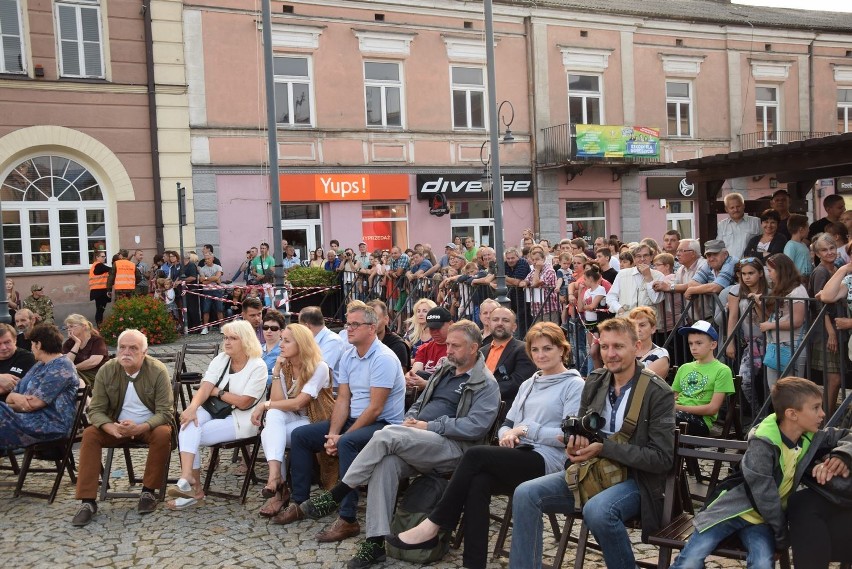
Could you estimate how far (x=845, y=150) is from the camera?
988 cm

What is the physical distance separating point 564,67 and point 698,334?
64.9ft

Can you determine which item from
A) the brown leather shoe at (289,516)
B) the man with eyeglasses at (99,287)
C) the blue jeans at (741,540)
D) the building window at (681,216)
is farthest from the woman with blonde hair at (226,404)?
the building window at (681,216)

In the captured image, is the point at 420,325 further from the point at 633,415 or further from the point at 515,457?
the point at 633,415

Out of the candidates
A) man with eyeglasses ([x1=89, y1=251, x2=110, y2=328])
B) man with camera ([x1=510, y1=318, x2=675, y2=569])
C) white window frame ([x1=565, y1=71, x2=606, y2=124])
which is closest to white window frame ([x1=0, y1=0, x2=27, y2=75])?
man with eyeglasses ([x1=89, y1=251, x2=110, y2=328])

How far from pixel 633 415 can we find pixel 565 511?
710 mm

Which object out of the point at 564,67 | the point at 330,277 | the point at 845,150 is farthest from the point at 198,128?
the point at 845,150

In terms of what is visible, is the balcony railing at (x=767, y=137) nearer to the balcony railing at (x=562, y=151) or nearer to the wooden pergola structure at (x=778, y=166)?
the balcony railing at (x=562, y=151)

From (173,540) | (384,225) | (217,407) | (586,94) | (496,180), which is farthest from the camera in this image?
(586,94)

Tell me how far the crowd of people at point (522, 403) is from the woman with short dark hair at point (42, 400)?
2 centimetres

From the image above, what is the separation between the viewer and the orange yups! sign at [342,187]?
70.9ft

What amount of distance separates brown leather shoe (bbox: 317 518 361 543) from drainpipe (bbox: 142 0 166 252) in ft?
50.7

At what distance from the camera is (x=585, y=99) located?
25.4m

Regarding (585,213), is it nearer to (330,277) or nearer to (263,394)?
(330,277)

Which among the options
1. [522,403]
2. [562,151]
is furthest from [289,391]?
[562,151]
